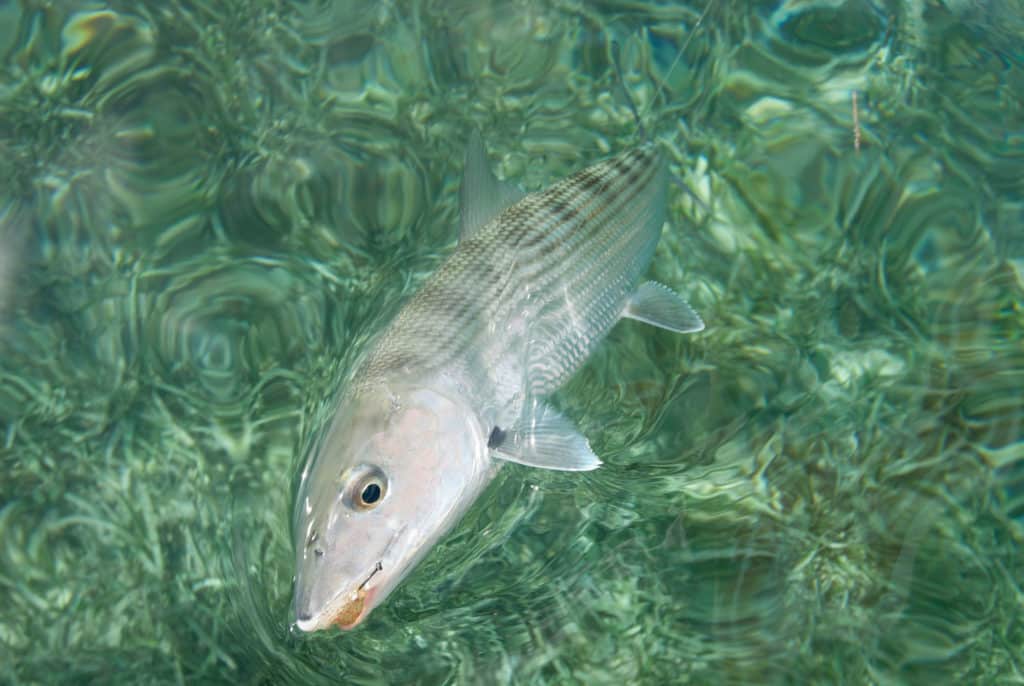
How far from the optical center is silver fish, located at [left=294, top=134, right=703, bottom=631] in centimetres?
250

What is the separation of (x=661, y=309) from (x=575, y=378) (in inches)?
→ 20.1

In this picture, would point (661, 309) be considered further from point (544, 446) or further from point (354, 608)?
point (354, 608)

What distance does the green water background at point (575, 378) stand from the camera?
3.28m

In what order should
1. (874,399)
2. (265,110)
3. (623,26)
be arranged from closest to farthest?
(874,399) < (265,110) < (623,26)

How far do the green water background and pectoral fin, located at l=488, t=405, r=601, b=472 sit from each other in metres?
0.54

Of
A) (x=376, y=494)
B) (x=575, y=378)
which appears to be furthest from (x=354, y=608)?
(x=575, y=378)

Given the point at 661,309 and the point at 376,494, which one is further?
the point at 661,309

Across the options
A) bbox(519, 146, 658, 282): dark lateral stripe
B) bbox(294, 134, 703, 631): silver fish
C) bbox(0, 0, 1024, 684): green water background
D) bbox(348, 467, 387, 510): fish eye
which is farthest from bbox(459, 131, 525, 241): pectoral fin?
bbox(348, 467, 387, 510): fish eye

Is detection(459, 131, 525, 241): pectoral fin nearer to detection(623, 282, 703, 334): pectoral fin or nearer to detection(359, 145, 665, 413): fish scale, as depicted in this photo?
detection(359, 145, 665, 413): fish scale

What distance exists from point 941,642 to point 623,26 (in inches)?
144

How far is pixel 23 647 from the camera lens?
10.6 feet

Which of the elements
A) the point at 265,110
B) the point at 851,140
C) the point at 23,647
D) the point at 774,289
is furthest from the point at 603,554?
the point at 265,110

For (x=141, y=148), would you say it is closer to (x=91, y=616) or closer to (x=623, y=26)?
(x=91, y=616)

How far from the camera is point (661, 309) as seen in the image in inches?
145
